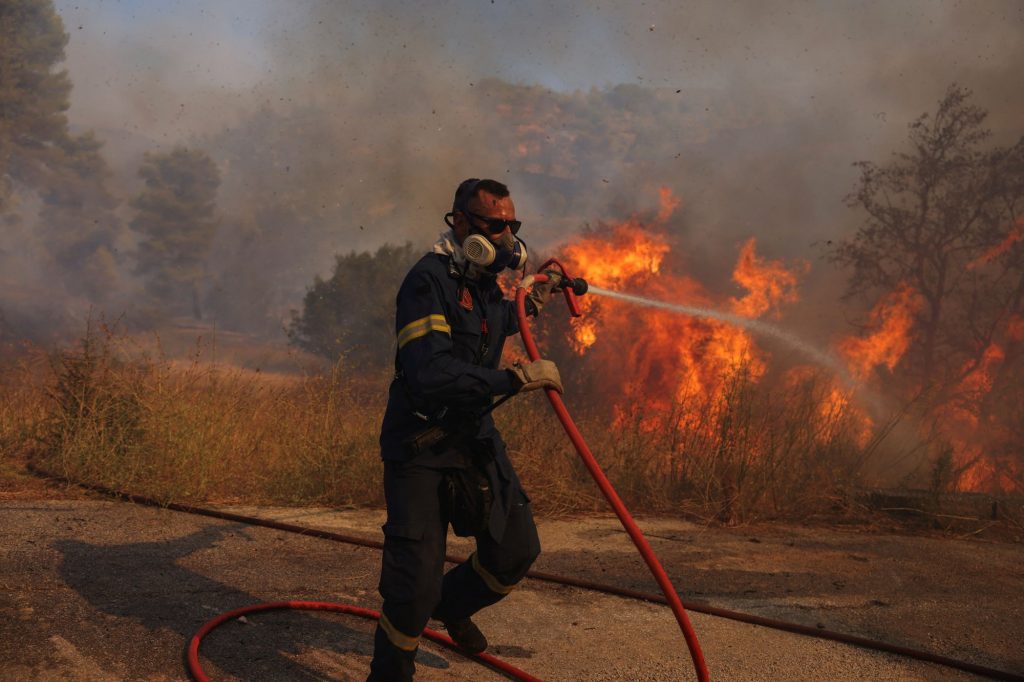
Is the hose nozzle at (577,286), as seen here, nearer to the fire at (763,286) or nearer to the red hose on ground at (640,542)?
the red hose on ground at (640,542)

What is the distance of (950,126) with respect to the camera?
56.1 feet

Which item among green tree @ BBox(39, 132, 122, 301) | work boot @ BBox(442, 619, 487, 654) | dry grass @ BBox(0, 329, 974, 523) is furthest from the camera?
green tree @ BBox(39, 132, 122, 301)

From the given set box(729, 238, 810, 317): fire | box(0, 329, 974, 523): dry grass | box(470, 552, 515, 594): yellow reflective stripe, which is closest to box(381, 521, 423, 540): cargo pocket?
box(470, 552, 515, 594): yellow reflective stripe

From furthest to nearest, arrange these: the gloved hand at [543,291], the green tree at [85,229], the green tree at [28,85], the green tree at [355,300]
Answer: the green tree at [85,229] → the green tree at [28,85] → the green tree at [355,300] → the gloved hand at [543,291]

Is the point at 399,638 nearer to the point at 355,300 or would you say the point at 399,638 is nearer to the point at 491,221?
the point at 491,221

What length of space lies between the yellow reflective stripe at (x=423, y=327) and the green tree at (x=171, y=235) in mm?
53190

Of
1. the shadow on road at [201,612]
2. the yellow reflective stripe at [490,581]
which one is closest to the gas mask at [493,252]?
the yellow reflective stripe at [490,581]

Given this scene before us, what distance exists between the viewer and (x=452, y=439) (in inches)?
130

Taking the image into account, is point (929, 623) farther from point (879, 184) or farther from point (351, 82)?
point (351, 82)

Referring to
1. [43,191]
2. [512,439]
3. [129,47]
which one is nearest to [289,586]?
[512,439]

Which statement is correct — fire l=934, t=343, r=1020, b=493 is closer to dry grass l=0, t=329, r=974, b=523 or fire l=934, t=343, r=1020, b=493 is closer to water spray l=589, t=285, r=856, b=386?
water spray l=589, t=285, r=856, b=386

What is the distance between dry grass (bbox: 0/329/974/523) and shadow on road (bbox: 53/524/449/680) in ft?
5.02

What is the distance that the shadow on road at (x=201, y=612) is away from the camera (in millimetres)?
3746

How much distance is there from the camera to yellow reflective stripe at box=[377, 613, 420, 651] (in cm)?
314
